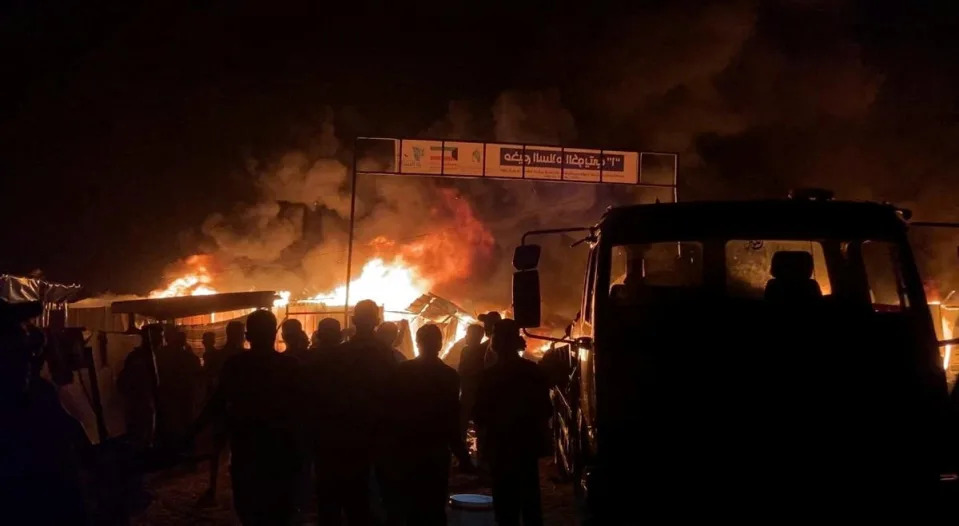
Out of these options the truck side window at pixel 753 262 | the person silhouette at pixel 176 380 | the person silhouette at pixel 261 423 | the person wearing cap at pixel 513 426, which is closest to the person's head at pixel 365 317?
the person silhouette at pixel 261 423

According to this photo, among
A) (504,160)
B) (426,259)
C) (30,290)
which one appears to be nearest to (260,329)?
(30,290)

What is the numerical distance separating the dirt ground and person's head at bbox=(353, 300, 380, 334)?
106 inches

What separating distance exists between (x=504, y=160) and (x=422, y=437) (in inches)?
496

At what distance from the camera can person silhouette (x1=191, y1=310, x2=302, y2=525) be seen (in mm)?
5105

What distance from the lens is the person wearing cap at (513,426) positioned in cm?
586

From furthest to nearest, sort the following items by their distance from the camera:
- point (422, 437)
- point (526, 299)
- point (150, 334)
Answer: point (150, 334)
point (422, 437)
point (526, 299)

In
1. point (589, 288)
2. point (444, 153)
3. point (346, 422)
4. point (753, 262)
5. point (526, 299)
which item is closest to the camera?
point (753, 262)

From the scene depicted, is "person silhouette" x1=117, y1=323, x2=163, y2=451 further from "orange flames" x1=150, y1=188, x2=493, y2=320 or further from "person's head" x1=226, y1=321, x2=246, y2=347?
"orange flames" x1=150, y1=188, x2=493, y2=320

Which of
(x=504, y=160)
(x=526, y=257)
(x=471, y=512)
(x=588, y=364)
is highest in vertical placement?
(x=504, y=160)

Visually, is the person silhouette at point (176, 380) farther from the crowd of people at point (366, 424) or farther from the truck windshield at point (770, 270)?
the truck windshield at point (770, 270)

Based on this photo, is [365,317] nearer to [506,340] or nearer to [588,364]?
[506,340]

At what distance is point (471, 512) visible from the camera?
6461 mm

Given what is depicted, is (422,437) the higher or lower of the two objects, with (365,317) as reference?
lower

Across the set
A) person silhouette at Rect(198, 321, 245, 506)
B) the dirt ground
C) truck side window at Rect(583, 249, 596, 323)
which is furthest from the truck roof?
the dirt ground
